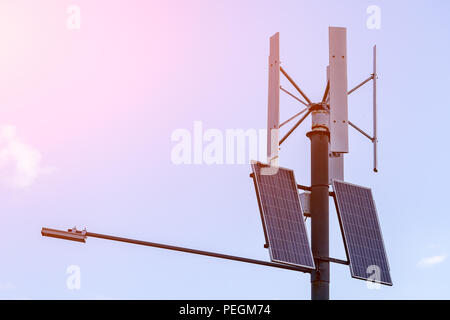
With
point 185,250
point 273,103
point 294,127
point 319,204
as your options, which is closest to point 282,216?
point 319,204

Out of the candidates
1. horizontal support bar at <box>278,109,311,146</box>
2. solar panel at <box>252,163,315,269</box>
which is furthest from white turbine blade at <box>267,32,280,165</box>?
solar panel at <box>252,163,315,269</box>

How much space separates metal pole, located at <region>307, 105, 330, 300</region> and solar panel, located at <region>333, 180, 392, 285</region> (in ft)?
2.70

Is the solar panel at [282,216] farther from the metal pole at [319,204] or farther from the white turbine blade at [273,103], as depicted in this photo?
the white turbine blade at [273,103]

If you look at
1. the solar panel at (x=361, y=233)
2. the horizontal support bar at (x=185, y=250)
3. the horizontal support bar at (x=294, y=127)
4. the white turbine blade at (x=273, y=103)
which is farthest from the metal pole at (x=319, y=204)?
the horizontal support bar at (x=185, y=250)

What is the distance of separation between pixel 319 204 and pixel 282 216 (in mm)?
1151

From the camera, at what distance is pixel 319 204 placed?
20.2 metres

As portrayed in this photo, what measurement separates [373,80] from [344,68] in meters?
1.27

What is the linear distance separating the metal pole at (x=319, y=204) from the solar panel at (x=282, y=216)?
1.18ft

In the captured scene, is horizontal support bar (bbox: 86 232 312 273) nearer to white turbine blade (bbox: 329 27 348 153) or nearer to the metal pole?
the metal pole

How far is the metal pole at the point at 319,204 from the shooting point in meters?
19.3
